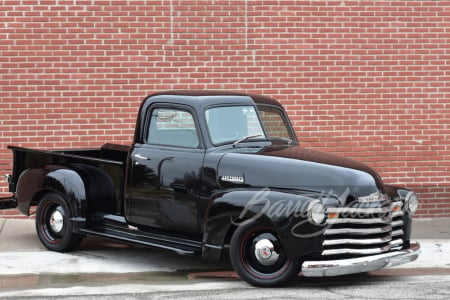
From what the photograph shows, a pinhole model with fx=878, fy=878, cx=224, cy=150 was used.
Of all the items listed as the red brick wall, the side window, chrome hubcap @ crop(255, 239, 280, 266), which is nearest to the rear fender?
the side window

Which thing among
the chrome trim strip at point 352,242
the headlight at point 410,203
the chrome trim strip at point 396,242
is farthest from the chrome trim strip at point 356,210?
the headlight at point 410,203

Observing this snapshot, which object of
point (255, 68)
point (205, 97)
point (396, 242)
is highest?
point (255, 68)

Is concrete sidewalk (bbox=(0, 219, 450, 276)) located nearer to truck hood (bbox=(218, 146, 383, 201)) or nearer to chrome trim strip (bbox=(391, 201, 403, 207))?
chrome trim strip (bbox=(391, 201, 403, 207))

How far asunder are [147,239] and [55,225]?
4.88 ft

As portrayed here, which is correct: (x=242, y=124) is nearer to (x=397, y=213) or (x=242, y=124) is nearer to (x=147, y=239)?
(x=147, y=239)

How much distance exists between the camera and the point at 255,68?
12.4 m

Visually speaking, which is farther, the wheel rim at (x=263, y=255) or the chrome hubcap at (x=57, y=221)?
the chrome hubcap at (x=57, y=221)

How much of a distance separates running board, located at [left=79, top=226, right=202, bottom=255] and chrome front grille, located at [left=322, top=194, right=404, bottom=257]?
1.45 meters

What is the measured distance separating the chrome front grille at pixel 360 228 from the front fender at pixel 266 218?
14 cm

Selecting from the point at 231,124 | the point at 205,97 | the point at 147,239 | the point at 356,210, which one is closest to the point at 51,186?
the point at 147,239

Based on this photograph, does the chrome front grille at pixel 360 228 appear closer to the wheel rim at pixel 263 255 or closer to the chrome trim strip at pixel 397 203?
the chrome trim strip at pixel 397 203

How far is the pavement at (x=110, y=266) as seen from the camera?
848 cm

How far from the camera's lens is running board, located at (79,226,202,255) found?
8.65 m

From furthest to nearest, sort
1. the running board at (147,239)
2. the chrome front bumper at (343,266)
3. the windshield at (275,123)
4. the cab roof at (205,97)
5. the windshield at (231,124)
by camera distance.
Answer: the windshield at (275,123) < the cab roof at (205,97) < the windshield at (231,124) < the running board at (147,239) < the chrome front bumper at (343,266)
